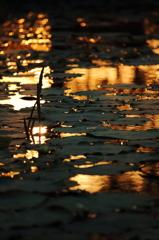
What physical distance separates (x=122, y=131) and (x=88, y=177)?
0.81 m

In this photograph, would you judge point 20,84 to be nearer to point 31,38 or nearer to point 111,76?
point 111,76

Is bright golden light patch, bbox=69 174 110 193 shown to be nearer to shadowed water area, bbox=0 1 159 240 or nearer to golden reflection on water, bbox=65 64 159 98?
shadowed water area, bbox=0 1 159 240

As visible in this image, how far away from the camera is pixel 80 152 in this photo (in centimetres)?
293

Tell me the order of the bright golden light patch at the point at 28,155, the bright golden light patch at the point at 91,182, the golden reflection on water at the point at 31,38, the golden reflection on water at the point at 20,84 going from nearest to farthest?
the bright golden light patch at the point at 91,182 < the bright golden light patch at the point at 28,155 < the golden reflection on water at the point at 20,84 < the golden reflection on water at the point at 31,38

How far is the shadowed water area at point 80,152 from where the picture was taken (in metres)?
2.05

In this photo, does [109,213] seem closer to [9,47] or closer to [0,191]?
[0,191]

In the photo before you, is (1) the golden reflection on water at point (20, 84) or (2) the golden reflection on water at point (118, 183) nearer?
(2) the golden reflection on water at point (118, 183)

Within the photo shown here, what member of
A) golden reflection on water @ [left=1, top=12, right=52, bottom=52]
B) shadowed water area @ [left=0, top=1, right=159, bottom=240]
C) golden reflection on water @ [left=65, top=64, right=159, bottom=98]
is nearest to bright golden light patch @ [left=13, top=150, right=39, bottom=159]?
shadowed water area @ [left=0, top=1, right=159, bottom=240]

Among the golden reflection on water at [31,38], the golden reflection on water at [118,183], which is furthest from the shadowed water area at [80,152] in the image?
the golden reflection on water at [31,38]

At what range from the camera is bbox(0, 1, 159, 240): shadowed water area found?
2047 mm

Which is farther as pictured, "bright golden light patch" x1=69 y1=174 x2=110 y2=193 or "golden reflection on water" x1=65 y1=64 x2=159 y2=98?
"golden reflection on water" x1=65 y1=64 x2=159 y2=98

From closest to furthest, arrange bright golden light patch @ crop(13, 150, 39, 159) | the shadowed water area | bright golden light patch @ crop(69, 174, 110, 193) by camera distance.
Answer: the shadowed water area, bright golden light patch @ crop(69, 174, 110, 193), bright golden light patch @ crop(13, 150, 39, 159)

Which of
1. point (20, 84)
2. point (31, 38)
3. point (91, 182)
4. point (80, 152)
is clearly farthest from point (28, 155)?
point (31, 38)

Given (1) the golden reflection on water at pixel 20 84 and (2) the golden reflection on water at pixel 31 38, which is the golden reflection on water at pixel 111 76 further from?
(2) the golden reflection on water at pixel 31 38
